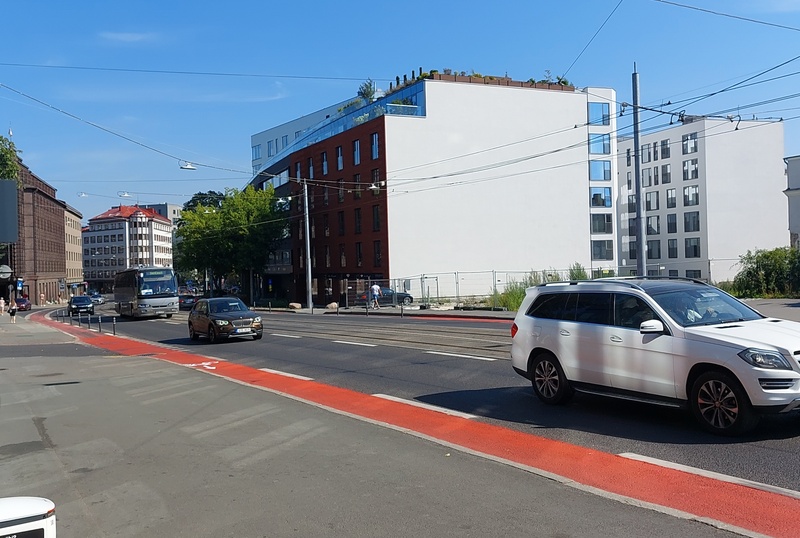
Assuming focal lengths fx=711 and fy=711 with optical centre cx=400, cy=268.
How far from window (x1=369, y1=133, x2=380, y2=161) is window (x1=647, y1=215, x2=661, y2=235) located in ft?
108

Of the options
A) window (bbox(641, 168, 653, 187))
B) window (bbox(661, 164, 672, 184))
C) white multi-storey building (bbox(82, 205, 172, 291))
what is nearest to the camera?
window (bbox(661, 164, 672, 184))

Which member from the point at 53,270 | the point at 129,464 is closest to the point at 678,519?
the point at 129,464

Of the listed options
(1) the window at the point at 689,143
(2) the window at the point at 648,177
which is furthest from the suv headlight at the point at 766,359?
(2) the window at the point at 648,177

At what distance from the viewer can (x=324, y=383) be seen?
1305 centimetres

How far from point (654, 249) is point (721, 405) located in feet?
228

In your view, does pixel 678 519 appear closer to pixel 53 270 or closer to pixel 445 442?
pixel 445 442

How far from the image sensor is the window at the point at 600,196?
6309 cm

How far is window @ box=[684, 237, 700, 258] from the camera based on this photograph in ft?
223

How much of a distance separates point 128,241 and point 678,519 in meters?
155

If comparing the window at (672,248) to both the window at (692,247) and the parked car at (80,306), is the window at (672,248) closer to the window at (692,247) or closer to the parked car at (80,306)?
the window at (692,247)

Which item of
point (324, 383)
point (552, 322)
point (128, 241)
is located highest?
point (128, 241)

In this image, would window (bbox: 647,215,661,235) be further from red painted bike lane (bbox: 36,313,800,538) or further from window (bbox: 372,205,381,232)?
red painted bike lane (bbox: 36,313,800,538)

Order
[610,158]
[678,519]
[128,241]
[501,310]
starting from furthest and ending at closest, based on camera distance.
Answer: [128,241], [610,158], [501,310], [678,519]

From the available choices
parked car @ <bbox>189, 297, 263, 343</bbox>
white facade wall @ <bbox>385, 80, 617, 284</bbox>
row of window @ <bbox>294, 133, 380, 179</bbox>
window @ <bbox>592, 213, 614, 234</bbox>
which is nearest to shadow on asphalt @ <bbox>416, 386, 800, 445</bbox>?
parked car @ <bbox>189, 297, 263, 343</bbox>
